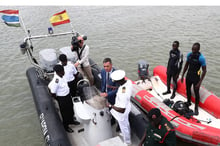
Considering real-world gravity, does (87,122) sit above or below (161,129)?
below

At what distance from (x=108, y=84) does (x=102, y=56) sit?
4566mm

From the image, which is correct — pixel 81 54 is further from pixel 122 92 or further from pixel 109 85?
pixel 122 92

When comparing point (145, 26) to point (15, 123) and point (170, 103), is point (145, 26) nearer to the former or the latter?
point (170, 103)

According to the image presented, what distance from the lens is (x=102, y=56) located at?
778 cm

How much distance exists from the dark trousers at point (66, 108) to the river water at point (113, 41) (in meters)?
1.05

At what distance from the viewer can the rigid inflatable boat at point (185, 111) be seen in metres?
3.36

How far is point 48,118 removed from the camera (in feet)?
11.4

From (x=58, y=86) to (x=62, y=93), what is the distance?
163mm

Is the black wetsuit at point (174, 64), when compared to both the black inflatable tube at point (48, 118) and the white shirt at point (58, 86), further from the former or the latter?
the black inflatable tube at point (48, 118)

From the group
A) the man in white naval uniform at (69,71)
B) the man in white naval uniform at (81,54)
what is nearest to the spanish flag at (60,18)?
the man in white naval uniform at (81,54)

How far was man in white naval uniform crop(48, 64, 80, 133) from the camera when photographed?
313 cm

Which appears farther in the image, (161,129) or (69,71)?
(69,71)

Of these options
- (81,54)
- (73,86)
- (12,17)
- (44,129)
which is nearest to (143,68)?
(81,54)
